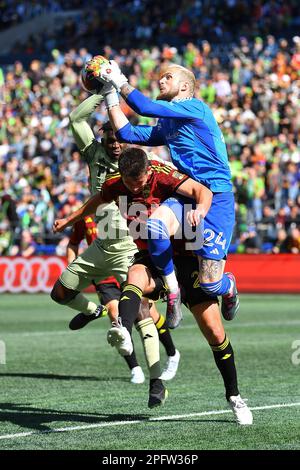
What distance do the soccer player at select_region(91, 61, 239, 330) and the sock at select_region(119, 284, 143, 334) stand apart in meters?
0.25

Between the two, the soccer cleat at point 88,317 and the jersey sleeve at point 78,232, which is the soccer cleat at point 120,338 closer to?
the soccer cleat at point 88,317

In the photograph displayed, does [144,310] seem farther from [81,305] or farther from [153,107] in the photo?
[153,107]

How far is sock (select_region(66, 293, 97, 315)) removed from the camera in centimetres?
990

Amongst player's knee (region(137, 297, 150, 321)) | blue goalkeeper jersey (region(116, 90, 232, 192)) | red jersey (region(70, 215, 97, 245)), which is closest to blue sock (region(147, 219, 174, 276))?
blue goalkeeper jersey (region(116, 90, 232, 192))

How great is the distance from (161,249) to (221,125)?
19046 millimetres

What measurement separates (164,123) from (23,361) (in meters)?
5.12

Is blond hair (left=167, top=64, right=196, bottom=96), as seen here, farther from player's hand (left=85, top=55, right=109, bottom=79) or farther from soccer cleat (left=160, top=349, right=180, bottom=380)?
soccer cleat (left=160, top=349, right=180, bottom=380)

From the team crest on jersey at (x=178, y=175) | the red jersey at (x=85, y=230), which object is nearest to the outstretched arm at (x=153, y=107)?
the team crest on jersey at (x=178, y=175)

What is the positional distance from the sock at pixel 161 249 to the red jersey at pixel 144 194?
33cm

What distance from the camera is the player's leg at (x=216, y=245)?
24.2ft

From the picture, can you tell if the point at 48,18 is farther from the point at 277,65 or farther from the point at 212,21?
the point at 277,65

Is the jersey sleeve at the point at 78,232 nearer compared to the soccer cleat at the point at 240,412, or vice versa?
the soccer cleat at the point at 240,412

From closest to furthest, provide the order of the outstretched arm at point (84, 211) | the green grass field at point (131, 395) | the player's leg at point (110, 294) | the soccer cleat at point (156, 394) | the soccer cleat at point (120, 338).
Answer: the green grass field at point (131, 395) → the soccer cleat at point (120, 338) → the soccer cleat at point (156, 394) → the outstretched arm at point (84, 211) → the player's leg at point (110, 294)

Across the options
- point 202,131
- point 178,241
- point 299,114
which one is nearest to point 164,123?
point 202,131
